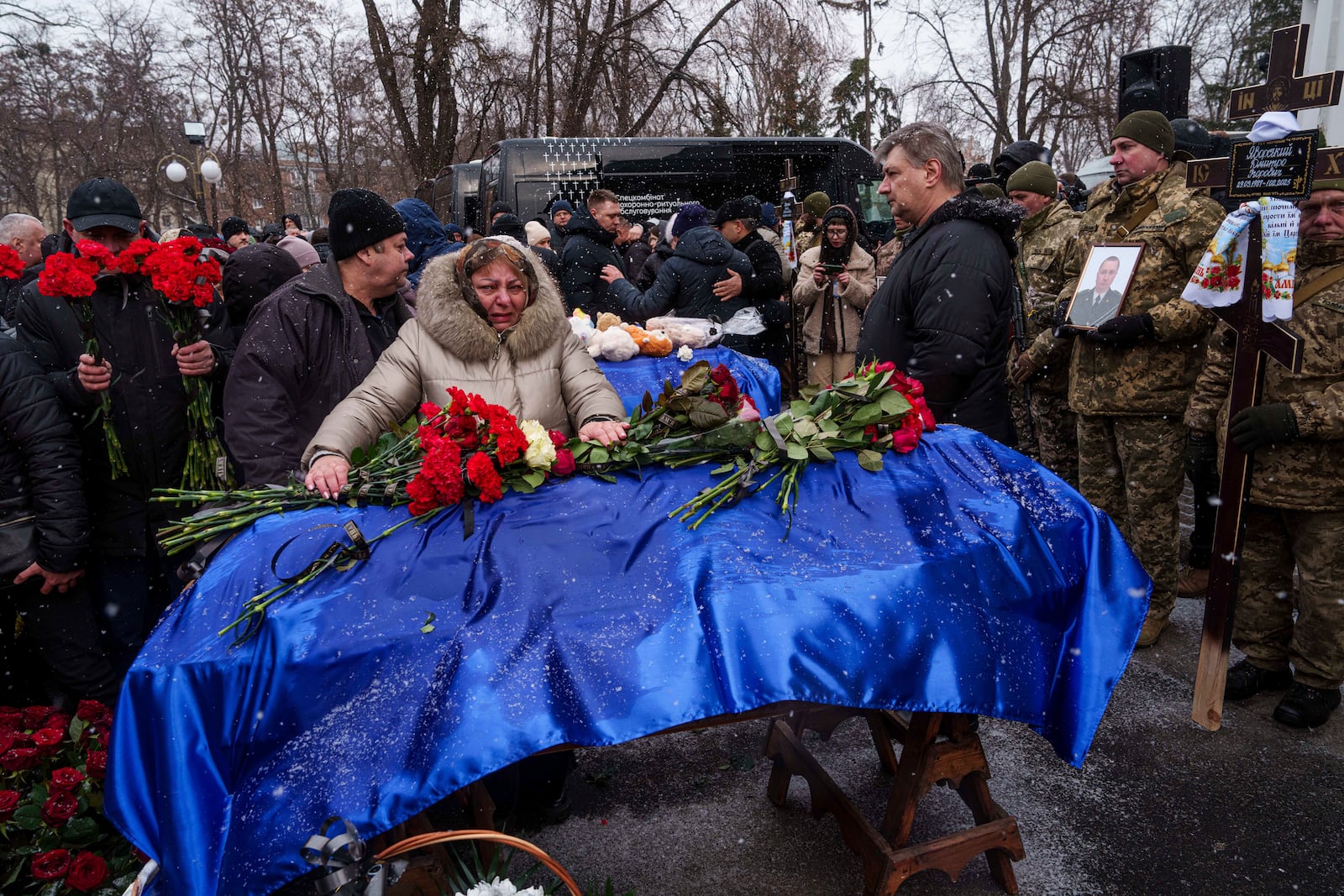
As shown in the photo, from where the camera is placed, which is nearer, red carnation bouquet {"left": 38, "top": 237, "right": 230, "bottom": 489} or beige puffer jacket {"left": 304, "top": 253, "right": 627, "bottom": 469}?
beige puffer jacket {"left": 304, "top": 253, "right": 627, "bottom": 469}

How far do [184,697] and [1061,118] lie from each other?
81.2 feet

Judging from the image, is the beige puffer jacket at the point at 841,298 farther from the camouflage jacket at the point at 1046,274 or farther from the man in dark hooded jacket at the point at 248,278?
the man in dark hooded jacket at the point at 248,278

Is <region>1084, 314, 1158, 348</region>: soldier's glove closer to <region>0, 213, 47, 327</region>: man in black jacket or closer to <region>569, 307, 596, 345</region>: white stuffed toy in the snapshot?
<region>569, 307, 596, 345</region>: white stuffed toy

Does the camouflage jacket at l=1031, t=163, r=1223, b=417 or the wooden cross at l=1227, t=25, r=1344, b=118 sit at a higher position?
the wooden cross at l=1227, t=25, r=1344, b=118

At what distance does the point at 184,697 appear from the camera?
196 cm

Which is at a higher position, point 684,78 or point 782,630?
point 684,78

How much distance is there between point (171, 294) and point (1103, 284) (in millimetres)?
3971

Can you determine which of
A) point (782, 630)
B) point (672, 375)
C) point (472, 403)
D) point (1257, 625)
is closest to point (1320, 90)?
point (1257, 625)

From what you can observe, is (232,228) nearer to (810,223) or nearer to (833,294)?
(810,223)

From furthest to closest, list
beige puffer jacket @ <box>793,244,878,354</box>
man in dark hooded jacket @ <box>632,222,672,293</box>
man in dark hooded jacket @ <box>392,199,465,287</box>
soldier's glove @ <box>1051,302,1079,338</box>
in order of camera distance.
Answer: man in dark hooded jacket @ <box>632,222,672,293</box> → beige puffer jacket @ <box>793,244,878,354</box> → man in dark hooded jacket @ <box>392,199,465,287</box> → soldier's glove @ <box>1051,302,1079,338</box>

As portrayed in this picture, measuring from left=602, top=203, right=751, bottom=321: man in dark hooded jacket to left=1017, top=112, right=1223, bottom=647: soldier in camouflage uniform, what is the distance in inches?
111

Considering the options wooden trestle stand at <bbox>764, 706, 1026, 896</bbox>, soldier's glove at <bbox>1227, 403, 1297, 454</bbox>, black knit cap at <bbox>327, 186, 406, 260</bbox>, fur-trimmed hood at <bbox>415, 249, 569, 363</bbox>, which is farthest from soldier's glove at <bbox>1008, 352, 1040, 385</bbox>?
black knit cap at <bbox>327, 186, 406, 260</bbox>

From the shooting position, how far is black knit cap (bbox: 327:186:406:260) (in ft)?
10.8

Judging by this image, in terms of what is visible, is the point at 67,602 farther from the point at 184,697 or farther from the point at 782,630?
the point at 782,630
